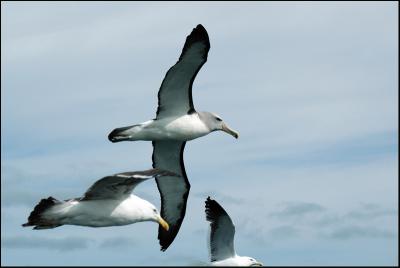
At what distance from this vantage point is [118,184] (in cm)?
2116

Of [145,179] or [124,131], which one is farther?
[124,131]

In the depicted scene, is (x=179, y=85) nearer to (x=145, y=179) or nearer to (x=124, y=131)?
(x=124, y=131)

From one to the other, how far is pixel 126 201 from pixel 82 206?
110 cm

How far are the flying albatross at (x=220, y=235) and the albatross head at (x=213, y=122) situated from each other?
6.80 ft

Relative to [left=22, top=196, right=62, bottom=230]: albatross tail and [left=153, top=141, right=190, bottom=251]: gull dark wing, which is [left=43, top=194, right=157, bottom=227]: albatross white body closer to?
[left=22, top=196, right=62, bottom=230]: albatross tail

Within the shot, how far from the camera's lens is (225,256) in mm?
28359

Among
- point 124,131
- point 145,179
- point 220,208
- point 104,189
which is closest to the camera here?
point 145,179

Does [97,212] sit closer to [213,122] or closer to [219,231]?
[213,122]

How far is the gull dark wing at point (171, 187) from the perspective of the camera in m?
29.1

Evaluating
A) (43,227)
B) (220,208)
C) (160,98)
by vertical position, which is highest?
(160,98)

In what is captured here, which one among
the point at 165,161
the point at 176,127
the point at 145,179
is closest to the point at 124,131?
the point at 176,127

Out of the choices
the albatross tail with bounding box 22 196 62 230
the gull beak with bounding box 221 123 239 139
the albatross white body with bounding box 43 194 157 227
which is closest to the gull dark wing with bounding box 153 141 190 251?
the gull beak with bounding box 221 123 239 139

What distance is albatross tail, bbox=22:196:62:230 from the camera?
70.7 feet

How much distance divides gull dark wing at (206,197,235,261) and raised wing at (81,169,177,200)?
6341 mm
